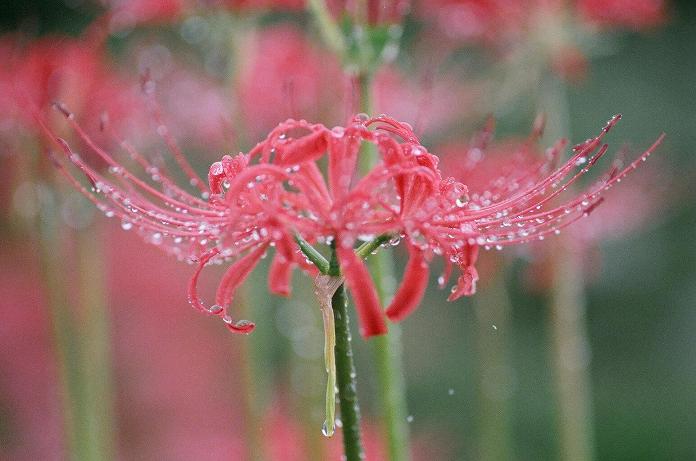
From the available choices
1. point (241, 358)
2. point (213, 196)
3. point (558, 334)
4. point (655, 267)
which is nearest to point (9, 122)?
point (241, 358)

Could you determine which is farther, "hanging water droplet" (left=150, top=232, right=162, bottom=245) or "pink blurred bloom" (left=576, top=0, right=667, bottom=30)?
"pink blurred bloom" (left=576, top=0, right=667, bottom=30)

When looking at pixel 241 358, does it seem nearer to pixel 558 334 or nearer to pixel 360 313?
pixel 558 334

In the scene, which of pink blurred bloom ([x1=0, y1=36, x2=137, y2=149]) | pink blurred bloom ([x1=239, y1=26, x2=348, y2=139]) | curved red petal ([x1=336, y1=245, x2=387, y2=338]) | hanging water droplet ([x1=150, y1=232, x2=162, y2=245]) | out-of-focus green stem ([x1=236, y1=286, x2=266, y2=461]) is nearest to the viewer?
curved red petal ([x1=336, y1=245, x2=387, y2=338])

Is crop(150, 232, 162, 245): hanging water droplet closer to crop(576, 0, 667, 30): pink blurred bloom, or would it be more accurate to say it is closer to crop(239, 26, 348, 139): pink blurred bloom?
crop(239, 26, 348, 139): pink blurred bloom

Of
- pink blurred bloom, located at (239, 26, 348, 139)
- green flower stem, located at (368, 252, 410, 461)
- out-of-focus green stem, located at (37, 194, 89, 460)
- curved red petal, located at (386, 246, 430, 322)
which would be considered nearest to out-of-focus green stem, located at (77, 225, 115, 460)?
out-of-focus green stem, located at (37, 194, 89, 460)

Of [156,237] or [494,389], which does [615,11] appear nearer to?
[494,389]

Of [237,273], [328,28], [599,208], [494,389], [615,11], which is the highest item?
[615,11]

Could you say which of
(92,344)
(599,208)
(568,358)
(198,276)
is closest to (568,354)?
(568,358)

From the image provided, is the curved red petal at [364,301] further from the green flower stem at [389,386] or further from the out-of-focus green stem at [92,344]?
the out-of-focus green stem at [92,344]
